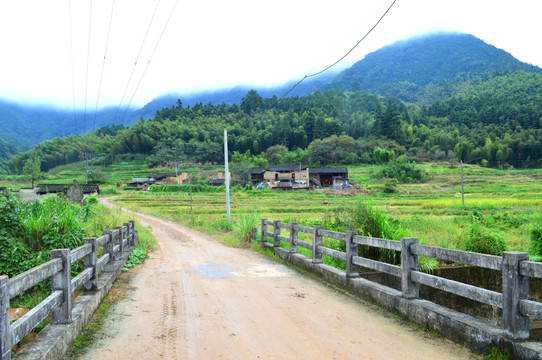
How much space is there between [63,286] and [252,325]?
8.30 ft

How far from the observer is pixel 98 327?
5738 millimetres

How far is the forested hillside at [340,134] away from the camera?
123375 mm

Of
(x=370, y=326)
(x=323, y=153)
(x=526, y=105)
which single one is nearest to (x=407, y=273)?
(x=370, y=326)

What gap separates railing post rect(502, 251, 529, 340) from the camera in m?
4.27

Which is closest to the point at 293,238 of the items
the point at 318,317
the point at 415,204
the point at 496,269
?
the point at 318,317

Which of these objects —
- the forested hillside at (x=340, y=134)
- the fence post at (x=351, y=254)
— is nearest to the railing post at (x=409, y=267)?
the fence post at (x=351, y=254)

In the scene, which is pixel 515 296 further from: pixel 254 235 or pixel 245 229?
pixel 245 229

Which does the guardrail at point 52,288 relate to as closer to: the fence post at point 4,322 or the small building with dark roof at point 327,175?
the fence post at point 4,322

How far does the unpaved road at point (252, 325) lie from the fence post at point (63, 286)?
1.71ft

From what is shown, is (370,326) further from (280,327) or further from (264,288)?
(264,288)

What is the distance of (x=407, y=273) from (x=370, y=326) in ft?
3.35

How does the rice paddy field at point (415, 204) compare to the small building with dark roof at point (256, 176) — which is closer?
the rice paddy field at point (415, 204)

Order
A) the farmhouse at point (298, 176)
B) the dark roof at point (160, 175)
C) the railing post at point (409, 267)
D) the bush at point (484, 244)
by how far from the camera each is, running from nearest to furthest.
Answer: the railing post at point (409, 267) < the bush at point (484, 244) < the farmhouse at point (298, 176) < the dark roof at point (160, 175)

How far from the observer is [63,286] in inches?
201
